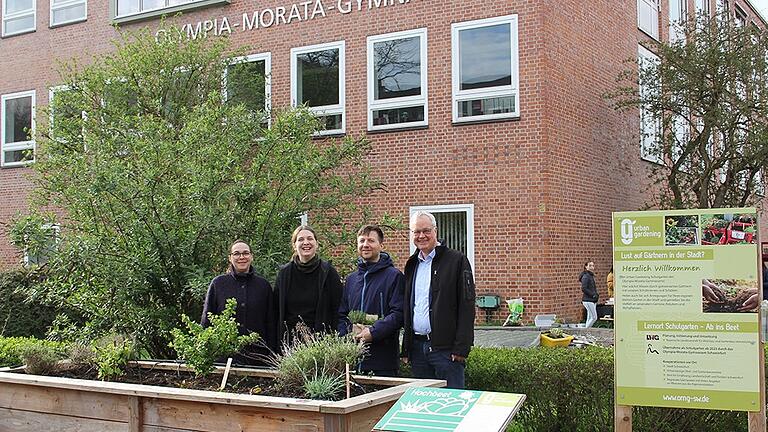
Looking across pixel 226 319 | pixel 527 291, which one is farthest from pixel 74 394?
pixel 527 291

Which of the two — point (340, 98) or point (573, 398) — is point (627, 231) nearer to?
point (573, 398)

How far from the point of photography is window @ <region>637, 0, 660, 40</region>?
20009 millimetres

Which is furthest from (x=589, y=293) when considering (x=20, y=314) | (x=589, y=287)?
(x=20, y=314)

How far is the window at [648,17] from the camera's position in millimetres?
20009

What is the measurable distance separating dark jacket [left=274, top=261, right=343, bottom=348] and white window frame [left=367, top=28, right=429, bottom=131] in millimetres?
10071

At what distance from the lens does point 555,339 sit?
12.6 m

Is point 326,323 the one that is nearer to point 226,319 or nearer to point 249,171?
point 226,319

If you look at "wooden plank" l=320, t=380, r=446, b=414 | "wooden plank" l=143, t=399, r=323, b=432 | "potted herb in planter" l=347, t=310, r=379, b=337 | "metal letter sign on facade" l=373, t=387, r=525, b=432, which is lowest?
"wooden plank" l=143, t=399, r=323, b=432

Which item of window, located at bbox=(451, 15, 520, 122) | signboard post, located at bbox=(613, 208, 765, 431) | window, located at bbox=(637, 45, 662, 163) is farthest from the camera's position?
window, located at bbox=(637, 45, 662, 163)

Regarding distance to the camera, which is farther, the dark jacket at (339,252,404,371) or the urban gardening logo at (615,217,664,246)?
the dark jacket at (339,252,404,371)

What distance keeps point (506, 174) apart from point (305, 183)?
22.2ft

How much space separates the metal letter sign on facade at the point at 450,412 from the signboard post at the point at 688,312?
5.13 ft

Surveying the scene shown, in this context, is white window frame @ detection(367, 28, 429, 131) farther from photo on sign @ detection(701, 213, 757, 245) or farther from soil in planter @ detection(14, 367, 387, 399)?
photo on sign @ detection(701, 213, 757, 245)

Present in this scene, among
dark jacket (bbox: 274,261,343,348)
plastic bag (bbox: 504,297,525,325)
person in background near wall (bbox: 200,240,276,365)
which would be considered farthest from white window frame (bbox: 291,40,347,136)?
dark jacket (bbox: 274,261,343,348)
